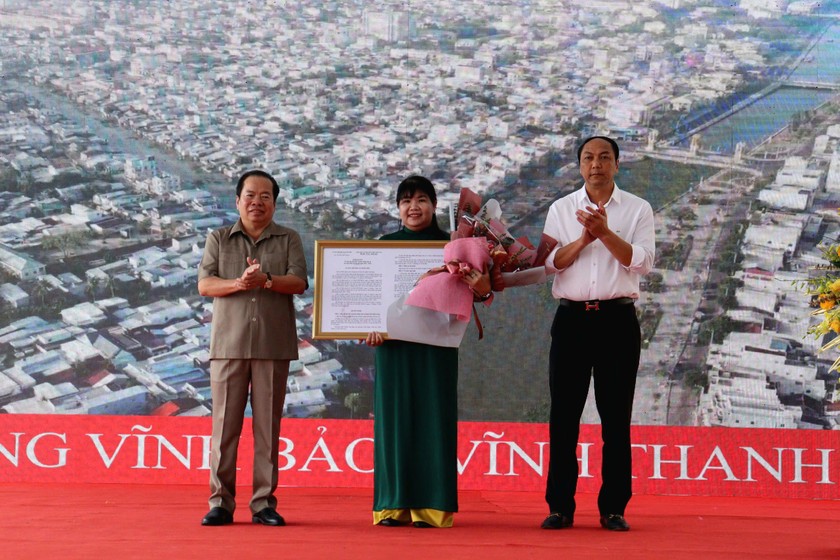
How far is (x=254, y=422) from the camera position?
12.2 feet

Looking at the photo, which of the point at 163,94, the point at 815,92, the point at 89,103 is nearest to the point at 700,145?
the point at 815,92

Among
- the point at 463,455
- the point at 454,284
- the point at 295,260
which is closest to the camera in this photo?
the point at 454,284

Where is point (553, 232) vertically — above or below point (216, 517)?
above

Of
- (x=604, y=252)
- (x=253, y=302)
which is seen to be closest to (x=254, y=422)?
(x=253, y=302)

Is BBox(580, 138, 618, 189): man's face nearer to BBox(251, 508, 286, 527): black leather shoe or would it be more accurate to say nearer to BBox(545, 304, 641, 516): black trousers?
BBox(545, 304, 641, 516): black trousers

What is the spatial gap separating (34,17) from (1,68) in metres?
0.33

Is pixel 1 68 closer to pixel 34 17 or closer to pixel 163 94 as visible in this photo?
pixel 34 17

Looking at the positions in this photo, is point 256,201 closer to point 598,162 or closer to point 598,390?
point 598,162

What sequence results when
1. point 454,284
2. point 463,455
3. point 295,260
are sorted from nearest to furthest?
point 454,284, point 295,260, point 463,455

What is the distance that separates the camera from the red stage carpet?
9.96ft

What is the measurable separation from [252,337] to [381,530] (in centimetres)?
83

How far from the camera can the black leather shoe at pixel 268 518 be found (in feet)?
11.8

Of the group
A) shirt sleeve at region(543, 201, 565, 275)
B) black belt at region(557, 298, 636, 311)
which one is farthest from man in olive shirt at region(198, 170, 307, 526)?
black belt at region(557, 298, 636, 311)

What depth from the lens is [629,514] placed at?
4230 mm
